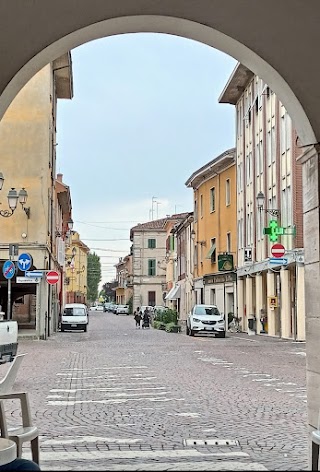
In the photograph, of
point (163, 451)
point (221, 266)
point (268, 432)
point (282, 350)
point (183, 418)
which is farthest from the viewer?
point (221, 266)

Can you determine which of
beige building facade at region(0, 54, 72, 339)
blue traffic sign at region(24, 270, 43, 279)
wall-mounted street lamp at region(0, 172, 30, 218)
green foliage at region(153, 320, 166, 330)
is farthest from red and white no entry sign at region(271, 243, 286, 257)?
green foliage at region(153, 320, 166, 330)

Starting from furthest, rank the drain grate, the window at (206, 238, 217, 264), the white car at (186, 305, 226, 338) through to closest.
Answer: the window at (206, 238, 217, 264) → the white car at (186, 305, 226, 338) → the drain grate

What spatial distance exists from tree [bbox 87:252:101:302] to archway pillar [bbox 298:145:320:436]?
447 feet

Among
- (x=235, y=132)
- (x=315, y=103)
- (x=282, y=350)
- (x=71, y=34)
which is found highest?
(x=235, y=132)

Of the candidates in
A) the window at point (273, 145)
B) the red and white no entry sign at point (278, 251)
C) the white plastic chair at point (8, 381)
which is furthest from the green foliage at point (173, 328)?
the white plastic chair at point (8, 381)

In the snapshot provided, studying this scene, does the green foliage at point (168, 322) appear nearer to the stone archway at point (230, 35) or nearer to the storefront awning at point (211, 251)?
the storefront awning at point (211, 251)

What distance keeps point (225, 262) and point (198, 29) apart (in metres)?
39.2

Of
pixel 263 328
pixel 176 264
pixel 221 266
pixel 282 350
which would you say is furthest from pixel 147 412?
pixel 176 264

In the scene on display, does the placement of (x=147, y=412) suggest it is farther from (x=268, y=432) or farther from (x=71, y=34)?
(x=71, y=34)

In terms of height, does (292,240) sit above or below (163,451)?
above

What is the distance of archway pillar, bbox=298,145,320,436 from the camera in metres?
6.10

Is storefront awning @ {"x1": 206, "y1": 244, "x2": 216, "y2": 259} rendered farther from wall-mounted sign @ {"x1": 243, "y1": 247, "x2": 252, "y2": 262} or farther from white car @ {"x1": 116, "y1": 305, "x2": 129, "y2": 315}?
white car @ {"x1": 116, "y1": 305, "x2": 129, "y2": 315}

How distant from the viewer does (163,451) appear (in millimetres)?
7266

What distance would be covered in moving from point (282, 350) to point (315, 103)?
2067cm
